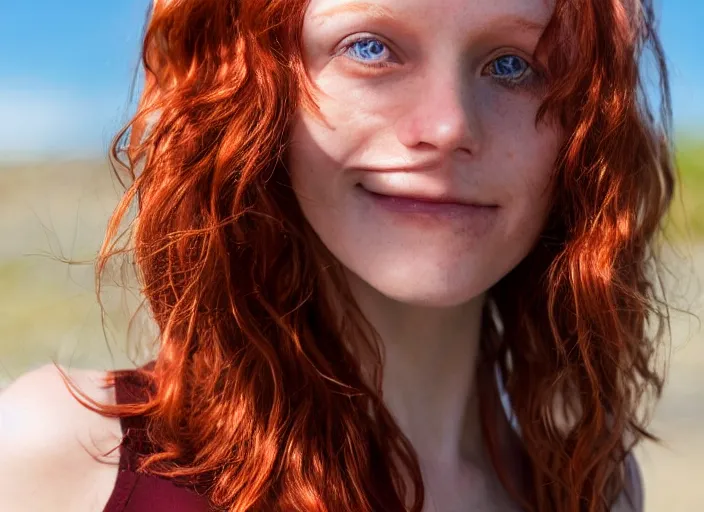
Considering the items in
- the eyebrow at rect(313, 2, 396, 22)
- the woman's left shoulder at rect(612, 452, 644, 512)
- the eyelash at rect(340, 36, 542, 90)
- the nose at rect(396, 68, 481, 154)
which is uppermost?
the eyebrow at rect(313, 2, 396, 22)

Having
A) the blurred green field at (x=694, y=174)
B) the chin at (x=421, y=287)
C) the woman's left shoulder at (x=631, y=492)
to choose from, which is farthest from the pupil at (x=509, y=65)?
the blurred green field at (x=694, y=174)

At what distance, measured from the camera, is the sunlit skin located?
3.85 ft

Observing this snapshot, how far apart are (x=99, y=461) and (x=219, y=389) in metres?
0.18

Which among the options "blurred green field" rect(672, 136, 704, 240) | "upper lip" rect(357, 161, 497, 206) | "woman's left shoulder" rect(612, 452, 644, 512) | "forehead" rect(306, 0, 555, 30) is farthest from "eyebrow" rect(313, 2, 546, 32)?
"blurred green field" rect(672, 136, 704, 240)

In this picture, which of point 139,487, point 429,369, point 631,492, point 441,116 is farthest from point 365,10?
point 631,492

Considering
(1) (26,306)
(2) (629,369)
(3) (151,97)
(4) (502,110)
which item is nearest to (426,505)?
(2) (629,369)

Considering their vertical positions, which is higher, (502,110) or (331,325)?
(502,110)

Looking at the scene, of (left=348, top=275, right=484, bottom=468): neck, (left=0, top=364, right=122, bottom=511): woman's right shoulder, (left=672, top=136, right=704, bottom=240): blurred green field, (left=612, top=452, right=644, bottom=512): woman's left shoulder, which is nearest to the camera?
(left=0, top=364, right=122, bottom=511): woman's right shoulder

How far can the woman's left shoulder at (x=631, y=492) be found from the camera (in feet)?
5.28

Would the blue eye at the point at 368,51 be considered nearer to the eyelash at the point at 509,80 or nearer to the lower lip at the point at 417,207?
the eyelash at the point at 509,80

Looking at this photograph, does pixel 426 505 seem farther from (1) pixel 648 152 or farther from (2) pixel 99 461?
(1) pixel 648 152

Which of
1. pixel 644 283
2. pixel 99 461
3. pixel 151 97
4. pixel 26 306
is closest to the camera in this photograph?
pixel 99 461

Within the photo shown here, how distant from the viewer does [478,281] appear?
4.14ft

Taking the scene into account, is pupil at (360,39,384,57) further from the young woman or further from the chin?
the chin
